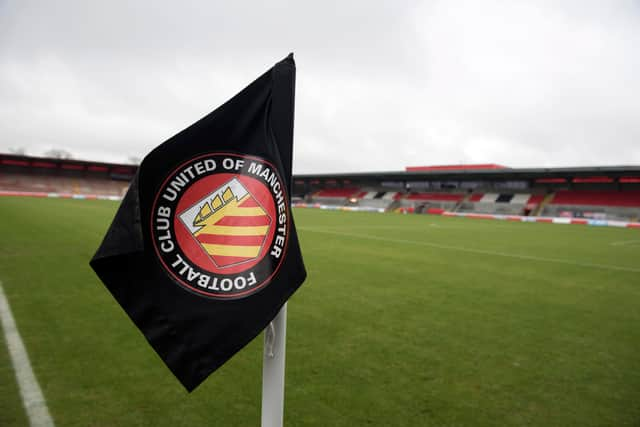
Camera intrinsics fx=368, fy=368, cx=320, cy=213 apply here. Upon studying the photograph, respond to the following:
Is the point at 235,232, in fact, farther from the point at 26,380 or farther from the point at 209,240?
the point at 26,380

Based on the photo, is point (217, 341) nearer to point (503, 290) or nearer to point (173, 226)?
point (173, 226)

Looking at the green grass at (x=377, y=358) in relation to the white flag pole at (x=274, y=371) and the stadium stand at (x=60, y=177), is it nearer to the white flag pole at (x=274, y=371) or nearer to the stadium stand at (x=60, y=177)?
the white flag pole at (x=274, y=371)

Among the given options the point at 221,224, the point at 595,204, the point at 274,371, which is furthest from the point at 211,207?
the point at 595,204

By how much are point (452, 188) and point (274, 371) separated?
2227 inches

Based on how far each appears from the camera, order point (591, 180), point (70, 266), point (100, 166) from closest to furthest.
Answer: point (70, 266) < point (591, 180) < point (100, 166)

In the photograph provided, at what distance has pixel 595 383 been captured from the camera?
3.12 m

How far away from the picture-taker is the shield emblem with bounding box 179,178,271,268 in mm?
1267

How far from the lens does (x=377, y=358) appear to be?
346 centimetres

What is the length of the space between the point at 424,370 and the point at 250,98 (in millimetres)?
2844

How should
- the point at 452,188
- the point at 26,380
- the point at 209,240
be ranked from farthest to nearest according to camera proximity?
1. the point at 452,188
2. the point at 26,380
3. the point at 209,240

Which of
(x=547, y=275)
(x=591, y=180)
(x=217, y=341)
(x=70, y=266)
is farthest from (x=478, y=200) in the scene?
(x=217, y=341)

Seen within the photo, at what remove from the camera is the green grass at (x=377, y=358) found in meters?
2.55

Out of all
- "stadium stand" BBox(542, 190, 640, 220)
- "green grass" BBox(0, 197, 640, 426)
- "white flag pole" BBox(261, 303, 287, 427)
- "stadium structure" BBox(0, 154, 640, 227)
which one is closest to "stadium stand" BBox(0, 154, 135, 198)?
"stadium structure" BBox(0, 154, 640, 227)

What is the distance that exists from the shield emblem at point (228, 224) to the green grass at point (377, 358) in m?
1.64
